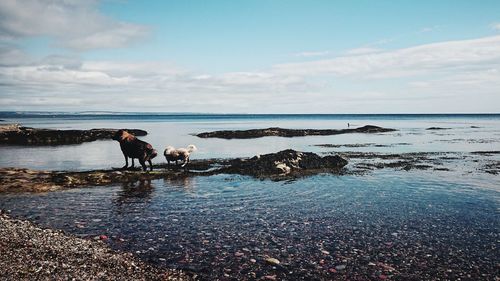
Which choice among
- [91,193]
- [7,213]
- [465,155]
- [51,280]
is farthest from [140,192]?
[465,155]

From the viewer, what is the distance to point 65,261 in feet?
33.4

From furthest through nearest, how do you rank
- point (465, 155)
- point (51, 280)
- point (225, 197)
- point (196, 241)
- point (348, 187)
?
point (465, 155), point (348, 187), point (225, 197), point (196, 241), point (51, 280)

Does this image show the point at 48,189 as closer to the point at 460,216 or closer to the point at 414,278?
the point at 414,278

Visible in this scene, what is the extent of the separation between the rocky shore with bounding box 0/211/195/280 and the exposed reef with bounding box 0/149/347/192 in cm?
973

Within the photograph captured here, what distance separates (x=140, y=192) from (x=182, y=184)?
3.14 metres

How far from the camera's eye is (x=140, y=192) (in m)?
20.8

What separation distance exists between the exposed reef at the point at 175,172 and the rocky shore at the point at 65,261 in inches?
383

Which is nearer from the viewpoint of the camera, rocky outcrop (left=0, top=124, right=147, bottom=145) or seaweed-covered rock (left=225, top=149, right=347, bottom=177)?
seaweed-covered rock (left=225, top=149, right=347, bottom=177)

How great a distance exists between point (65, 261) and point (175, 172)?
16.6 m

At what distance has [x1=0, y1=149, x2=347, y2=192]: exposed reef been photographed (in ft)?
70.7

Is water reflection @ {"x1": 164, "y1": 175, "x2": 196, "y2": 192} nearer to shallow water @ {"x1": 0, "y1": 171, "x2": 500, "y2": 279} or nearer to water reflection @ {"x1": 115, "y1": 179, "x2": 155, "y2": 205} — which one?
shallow water @ {"x1": 0, "y1": 171, "x2": 500, "y2": 279}

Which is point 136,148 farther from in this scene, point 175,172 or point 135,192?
point 135,192

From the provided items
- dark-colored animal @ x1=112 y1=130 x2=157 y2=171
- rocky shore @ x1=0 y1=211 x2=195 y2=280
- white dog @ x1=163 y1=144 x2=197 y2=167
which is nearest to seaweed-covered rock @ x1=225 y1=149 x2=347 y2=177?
white dog @ x1=163 y1=144 x2=197 y2=167

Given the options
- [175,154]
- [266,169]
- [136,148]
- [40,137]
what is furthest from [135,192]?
[40,137]
